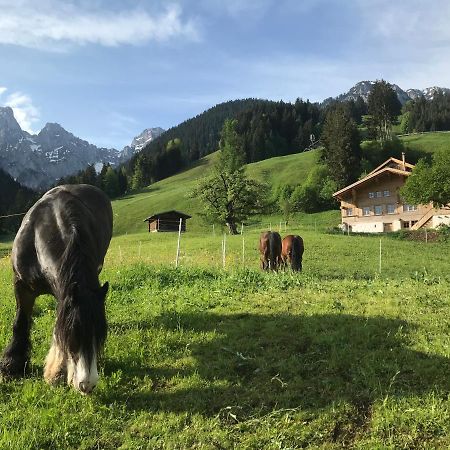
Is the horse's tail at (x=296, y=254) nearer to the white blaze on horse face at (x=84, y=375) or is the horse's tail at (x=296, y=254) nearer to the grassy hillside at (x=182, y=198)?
the white blaze on horse face at (x=84, y=375)

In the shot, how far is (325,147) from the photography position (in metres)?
89.2

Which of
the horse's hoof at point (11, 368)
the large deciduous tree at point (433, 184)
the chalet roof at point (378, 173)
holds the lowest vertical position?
the horse's hoof at point (11, 368)

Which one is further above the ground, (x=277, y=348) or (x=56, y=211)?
(x=56, y=211)

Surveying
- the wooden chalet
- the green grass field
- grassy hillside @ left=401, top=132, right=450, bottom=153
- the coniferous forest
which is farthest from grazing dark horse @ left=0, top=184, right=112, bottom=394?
the coniferous forest

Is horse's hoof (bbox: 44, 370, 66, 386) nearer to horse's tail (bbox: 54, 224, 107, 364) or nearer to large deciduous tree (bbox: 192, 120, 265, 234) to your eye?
horse's tail (bbox: 54, 224, 107, 364)

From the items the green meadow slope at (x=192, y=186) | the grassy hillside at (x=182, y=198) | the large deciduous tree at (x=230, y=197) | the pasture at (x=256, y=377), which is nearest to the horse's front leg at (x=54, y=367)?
the pasture at (x=256, y=377)

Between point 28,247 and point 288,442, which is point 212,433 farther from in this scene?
point 28,247

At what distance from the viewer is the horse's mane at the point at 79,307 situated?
4809 millimetres

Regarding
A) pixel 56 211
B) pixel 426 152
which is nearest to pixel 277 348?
pixel 56 211

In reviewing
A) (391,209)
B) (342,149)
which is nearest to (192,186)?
(342,149)

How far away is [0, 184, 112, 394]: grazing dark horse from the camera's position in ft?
15.8

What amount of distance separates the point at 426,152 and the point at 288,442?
104 meters

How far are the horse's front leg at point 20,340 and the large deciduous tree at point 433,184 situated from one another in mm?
43508

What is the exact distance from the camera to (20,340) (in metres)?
6.39
